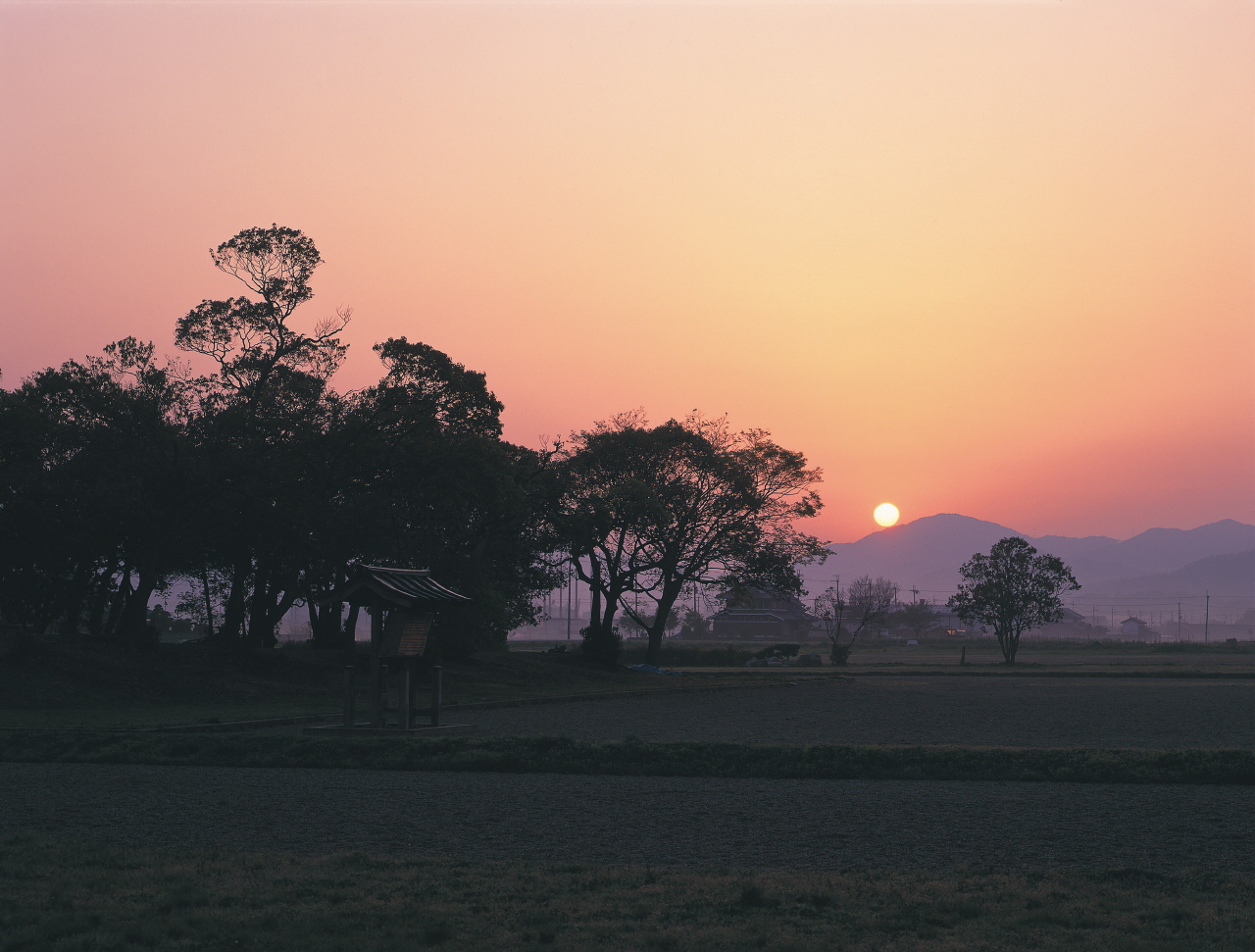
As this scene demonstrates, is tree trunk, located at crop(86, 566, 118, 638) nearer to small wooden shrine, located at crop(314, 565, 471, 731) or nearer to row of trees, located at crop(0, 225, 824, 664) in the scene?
row of trees, located at crop(0, 225, 824, 664)

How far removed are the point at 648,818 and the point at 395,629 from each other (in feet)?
34.5

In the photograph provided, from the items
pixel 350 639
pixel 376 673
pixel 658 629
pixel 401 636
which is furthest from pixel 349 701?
pixel 658 629

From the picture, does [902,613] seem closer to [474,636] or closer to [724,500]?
[724,500]

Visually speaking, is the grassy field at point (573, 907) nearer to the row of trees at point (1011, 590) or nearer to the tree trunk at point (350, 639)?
the tree trunk at point (350, 639)

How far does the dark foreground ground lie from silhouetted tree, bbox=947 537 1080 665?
6341 cm

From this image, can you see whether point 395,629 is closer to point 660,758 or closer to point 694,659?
point 660,758

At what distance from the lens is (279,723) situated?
20906mm

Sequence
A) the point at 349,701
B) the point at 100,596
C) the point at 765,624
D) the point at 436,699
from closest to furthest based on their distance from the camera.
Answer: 1. the point at 349,701
2. the point at 436,699
3. the point at 100,596
4. the point at 765,624

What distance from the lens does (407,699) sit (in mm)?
20078

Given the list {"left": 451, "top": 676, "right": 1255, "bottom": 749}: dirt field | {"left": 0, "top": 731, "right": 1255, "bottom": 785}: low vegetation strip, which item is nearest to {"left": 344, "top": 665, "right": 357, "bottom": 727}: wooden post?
{"left": 451, "top": 676, "right": 1255, "bottom": 749}: dirt field

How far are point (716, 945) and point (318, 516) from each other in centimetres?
2807

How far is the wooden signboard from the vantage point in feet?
66.8

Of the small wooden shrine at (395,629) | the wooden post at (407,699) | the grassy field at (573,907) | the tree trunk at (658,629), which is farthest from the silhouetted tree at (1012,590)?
the grassy field at (573,907)

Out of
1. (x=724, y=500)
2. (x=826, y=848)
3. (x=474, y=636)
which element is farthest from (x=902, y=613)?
(x=826, y=848)
